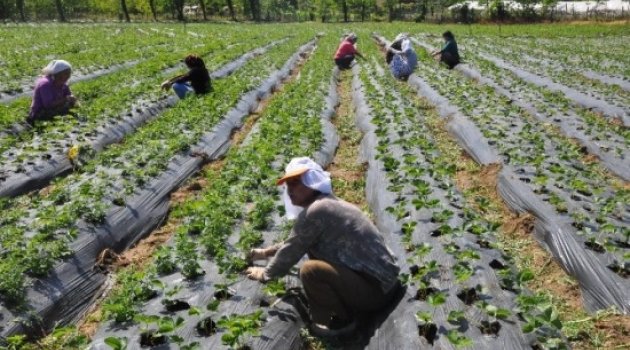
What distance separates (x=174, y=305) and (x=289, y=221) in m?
1.88

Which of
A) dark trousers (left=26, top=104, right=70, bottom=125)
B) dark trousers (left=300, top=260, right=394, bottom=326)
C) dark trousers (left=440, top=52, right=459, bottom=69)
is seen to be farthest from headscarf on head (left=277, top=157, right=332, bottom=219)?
dark trousers (left=440, top=52, right=459, bottom=69)

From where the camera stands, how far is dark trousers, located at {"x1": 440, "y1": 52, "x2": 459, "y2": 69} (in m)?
19.3

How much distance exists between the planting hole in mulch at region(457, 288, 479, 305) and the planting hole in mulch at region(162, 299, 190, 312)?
230 cm

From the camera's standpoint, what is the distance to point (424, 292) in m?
4.36

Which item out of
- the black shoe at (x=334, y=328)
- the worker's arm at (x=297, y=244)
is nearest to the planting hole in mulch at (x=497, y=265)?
the black shoe at (x=334, y=328)

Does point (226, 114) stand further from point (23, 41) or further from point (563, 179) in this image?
point (23, 41)

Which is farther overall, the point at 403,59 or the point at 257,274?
the point at 403,59

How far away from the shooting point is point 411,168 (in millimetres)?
7242

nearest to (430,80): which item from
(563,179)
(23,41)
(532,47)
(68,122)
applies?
(563,179)

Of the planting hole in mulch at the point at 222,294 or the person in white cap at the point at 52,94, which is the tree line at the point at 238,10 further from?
the planting hole in mulch at the point at 222,294

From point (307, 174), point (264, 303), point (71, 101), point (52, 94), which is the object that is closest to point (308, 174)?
point (307, 174)

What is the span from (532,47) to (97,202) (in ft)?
84.6

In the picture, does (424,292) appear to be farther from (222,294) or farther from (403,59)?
(403,59)

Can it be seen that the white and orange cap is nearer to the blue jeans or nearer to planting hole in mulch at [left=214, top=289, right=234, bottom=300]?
planting hole in mulch at [left=214, top=289, right=234, bottom=300]
